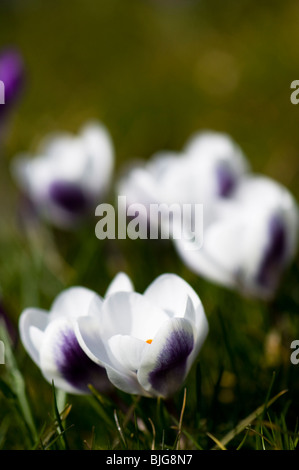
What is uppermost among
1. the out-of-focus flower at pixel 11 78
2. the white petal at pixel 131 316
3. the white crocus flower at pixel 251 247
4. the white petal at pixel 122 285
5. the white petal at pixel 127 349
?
the out-of-focus flower at pixel 11 78

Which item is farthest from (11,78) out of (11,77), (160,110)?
(160,110)

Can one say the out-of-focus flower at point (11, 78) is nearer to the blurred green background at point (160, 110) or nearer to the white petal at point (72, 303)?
the blurred green background at point (160, 110)

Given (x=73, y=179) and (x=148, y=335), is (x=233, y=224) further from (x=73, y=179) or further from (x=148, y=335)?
(x=73, y=179)

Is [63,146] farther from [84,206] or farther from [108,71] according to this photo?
[108,71]

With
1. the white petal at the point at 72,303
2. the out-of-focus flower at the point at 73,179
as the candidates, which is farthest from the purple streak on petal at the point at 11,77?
the white petal at the point at 72,303

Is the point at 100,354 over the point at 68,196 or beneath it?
beneath

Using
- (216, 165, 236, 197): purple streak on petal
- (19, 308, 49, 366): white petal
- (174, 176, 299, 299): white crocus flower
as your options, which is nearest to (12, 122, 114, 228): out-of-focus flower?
(216, 165, 236, 197): purple streak on petal
